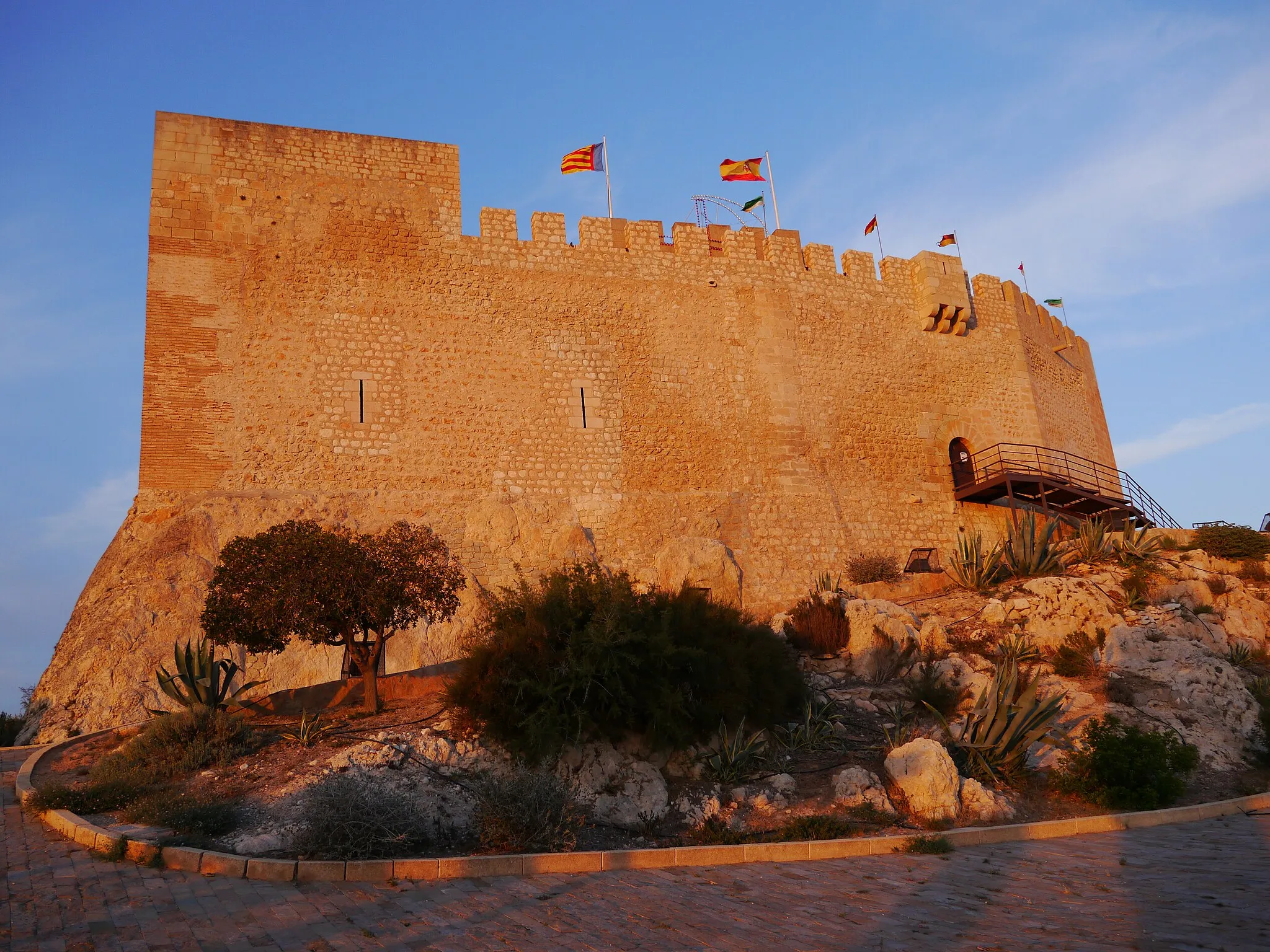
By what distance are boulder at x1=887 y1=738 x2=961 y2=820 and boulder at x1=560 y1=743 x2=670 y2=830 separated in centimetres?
199

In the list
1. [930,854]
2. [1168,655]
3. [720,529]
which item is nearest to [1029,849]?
[930,854]

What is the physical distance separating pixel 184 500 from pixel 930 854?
1140 cm

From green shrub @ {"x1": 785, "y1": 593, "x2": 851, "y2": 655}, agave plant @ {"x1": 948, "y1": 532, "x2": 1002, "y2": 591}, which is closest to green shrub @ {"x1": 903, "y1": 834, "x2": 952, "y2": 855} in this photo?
green shrub @ {"x1": 785, "y1": 593, "x2": 851, "y2": 655}

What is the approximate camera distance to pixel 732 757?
795 centimetres

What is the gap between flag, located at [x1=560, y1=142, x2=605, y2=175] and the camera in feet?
57.2

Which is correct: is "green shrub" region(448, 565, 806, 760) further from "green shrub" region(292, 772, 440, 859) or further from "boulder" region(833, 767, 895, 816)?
"green shrub" region(292, 772, 440, 859)

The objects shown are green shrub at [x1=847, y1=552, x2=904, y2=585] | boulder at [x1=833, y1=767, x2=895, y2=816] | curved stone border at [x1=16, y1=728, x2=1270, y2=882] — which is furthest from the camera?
green shrub at [x1=847, y1=552, x2=904, y2=585]

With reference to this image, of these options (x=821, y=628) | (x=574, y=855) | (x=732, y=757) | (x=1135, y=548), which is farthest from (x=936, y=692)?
(x=1135, y=548)

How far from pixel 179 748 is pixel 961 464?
15.4m

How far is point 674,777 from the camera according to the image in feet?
26.4

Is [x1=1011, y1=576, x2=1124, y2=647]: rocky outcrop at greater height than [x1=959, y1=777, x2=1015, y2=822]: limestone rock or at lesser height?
greater

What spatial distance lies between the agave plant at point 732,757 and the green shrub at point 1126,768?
2644mm

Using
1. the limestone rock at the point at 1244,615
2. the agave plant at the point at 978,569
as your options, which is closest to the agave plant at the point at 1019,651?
the agave plant at the point at 978,569

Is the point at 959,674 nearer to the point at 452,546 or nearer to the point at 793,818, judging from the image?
the point at 793,818
